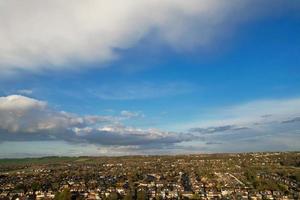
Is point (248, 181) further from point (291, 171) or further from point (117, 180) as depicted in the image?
point (117, 180)

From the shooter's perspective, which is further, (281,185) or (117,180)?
(117,180)

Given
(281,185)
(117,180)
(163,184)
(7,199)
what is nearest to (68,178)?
(117,180)

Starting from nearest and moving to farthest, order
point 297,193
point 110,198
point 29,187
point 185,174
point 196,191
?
point 110,198 → point 297,193 → point 196,191 → point 29,187 → point 185,174

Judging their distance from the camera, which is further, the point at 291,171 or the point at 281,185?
the point at 291,171

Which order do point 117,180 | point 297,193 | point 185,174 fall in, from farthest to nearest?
point 185,174 < point 117,180 < point 297,193

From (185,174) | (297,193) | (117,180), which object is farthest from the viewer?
(185,174)

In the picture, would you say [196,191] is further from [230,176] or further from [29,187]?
[29,187]

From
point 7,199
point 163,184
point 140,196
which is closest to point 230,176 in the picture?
point 163,184

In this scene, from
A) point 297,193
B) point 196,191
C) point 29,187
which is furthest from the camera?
point 29,187

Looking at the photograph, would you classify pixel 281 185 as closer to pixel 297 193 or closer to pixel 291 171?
pixel 297 193
